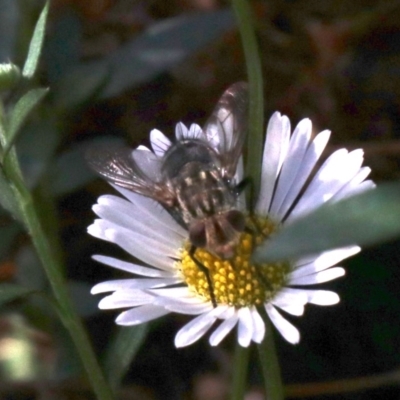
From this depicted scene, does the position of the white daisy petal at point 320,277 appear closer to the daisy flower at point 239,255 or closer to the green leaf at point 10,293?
the daisy flower at point 239,255

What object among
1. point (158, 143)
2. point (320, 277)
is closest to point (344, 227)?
point (320, 277)

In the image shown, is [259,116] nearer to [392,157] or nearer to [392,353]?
[392,353]

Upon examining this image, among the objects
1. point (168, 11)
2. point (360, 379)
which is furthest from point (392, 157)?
point (168, 11)

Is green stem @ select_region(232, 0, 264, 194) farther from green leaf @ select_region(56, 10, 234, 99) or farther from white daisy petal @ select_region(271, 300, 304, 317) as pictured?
green leaf @ select_region(56, 10, 234, 99)

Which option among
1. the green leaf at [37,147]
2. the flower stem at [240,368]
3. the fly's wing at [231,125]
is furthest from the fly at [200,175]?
the green leaf at [37,147]

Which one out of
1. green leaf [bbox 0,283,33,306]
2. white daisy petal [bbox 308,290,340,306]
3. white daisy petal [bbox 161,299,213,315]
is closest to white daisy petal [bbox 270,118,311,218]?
white daisy petal [bbox 161,299,213,315]

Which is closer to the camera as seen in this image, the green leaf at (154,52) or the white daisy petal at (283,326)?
the white daisy petal at (283,326)
